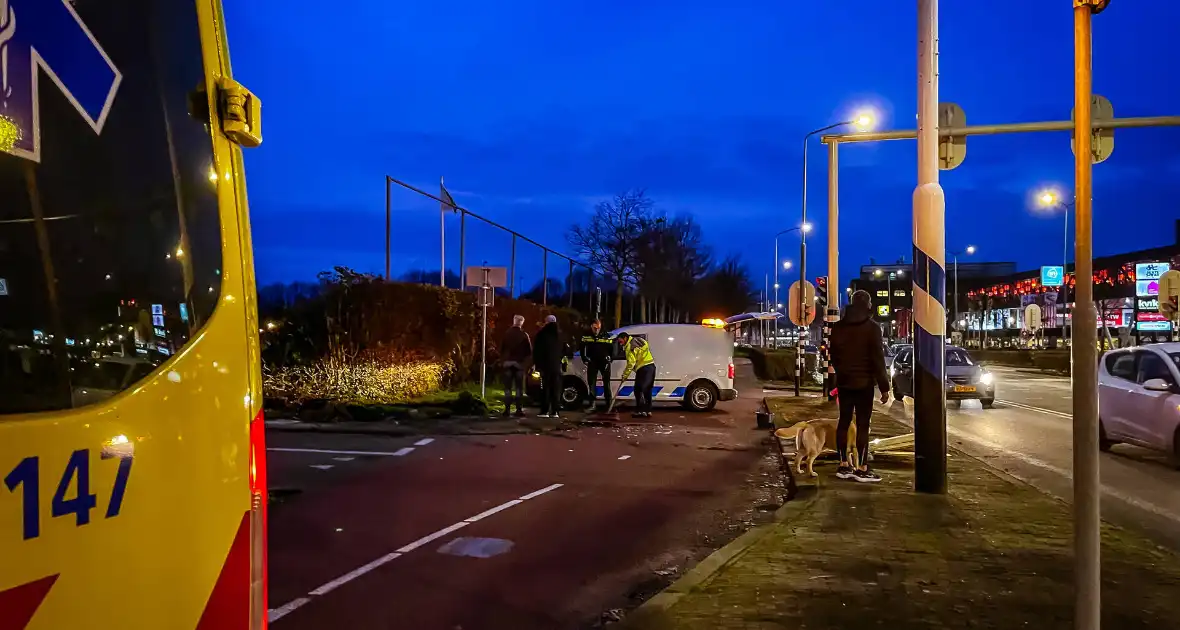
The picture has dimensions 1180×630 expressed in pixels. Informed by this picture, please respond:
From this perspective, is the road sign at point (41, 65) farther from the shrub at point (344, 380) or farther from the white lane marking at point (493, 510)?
the shrub at point (344, 380)

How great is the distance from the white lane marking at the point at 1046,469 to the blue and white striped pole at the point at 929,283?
1209mm

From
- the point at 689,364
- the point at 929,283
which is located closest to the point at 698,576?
the point at 929,283

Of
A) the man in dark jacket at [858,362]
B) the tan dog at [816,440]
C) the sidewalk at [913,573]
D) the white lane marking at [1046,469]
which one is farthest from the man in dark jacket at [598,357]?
A: the sidewalk at [913,573]

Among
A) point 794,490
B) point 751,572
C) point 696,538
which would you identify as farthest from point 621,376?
point 751,572

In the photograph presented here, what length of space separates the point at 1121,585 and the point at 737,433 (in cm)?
933

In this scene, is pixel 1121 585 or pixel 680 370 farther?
pixel 680 370

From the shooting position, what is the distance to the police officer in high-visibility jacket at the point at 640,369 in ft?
→ 56.4

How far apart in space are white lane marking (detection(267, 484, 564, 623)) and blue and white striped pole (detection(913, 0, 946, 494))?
3.84 meters

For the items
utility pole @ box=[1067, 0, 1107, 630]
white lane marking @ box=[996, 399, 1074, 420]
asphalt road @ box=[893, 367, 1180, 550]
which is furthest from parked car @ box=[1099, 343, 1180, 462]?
utility pole @ box=[1067, 0, 1107, 630]

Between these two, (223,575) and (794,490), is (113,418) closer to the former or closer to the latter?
(223,575)

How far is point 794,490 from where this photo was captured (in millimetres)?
8883

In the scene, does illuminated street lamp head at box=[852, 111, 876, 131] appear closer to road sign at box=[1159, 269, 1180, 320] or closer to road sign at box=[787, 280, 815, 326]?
road sign at box=[787, 280, 815, 326]

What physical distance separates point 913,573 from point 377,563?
371 cm

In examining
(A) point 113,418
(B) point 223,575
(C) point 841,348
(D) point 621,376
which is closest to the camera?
(A) point 113,418
